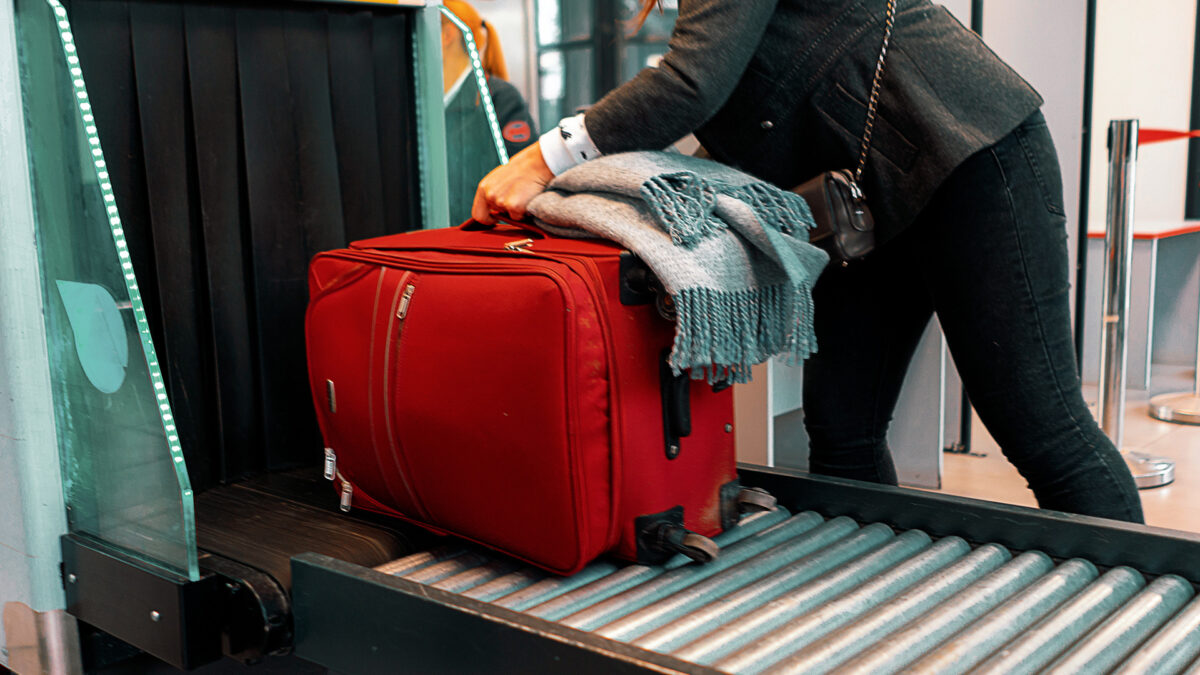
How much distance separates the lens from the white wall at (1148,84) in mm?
4270

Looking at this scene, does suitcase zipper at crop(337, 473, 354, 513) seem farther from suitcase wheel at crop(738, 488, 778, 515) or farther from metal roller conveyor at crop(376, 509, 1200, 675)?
suitcase wheel at crop(738, 488, 778, 515)

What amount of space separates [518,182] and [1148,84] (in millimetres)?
4140

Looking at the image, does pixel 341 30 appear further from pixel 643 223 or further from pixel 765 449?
pixel 765 449

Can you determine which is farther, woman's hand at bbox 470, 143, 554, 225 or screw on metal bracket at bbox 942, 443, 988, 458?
screw on metal bracket at bbox 942, 443, 988, 458

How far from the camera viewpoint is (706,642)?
924mm

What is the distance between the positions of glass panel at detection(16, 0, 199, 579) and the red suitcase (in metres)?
0.24

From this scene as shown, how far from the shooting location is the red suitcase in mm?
1012

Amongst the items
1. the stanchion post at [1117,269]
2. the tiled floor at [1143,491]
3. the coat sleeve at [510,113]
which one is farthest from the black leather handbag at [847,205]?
the coat sleeve at [510,113]

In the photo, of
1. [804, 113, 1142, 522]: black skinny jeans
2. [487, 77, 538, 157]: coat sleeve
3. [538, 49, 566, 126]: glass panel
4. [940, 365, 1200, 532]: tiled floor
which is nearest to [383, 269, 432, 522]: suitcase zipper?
[804, 113, 1142, 522]: black skinny jeans

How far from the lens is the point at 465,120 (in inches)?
72.2

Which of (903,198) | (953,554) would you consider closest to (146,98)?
(903,198)

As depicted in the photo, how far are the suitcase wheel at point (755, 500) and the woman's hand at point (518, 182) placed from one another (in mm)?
440

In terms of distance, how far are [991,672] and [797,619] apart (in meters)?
0.19

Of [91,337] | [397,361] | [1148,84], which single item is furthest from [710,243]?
[1148,84]
